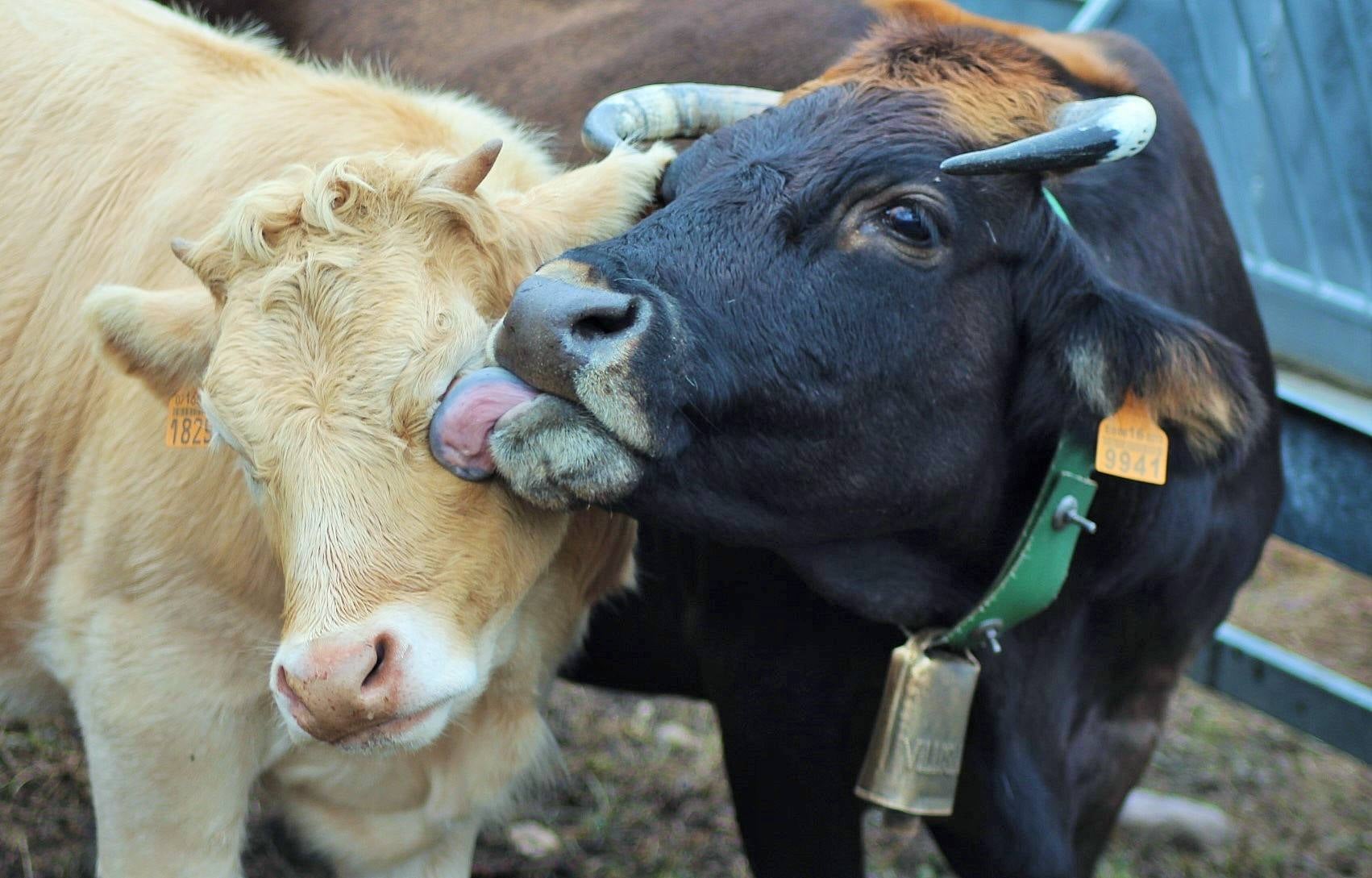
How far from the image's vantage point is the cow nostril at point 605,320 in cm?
245

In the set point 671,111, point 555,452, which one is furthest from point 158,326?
point 671,111

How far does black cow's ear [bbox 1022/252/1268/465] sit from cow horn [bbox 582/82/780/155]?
2.74 ft

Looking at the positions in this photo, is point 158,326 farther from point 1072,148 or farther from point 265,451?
point 1072,148

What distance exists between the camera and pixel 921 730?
308 cm

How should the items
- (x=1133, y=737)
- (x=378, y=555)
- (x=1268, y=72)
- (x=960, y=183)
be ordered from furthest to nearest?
(x=1268, y=72)
(x=1133, y=737)
(x=960, y=183)
(x=378, y=555)

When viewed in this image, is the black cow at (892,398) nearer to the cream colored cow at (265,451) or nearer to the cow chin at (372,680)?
the cream colored cow at (265,451)

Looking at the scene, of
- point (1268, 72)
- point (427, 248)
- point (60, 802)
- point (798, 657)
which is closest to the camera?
point (427, 248)

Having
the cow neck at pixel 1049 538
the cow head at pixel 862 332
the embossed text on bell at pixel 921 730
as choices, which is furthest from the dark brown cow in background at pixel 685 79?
the cow head at pixel 862 332

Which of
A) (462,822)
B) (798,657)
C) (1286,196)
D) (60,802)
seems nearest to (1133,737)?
(798,657)

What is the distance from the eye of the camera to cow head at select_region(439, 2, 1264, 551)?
254cm

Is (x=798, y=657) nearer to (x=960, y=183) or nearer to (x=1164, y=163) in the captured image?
(x=960, y=183)

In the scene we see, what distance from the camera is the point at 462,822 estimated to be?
3.52 meters

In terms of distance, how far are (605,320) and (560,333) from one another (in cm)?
11

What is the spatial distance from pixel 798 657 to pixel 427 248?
131 cm
